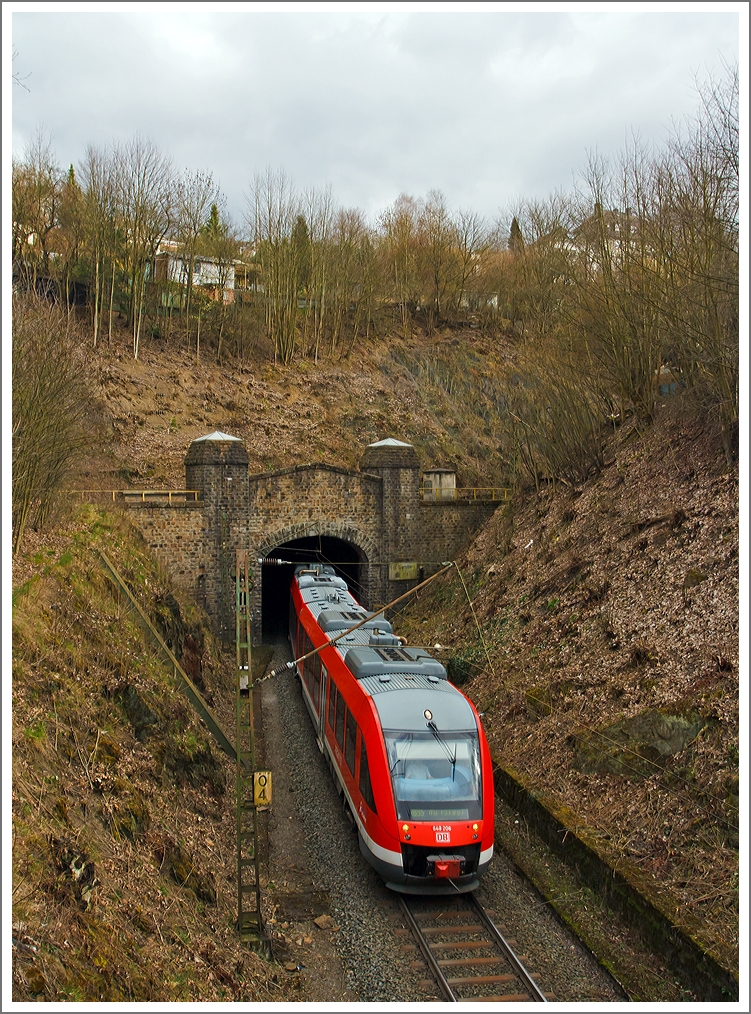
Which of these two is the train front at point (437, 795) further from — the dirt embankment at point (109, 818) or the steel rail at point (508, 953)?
the dirt embankment at point (109, 818)

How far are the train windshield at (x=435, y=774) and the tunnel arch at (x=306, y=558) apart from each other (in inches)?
492

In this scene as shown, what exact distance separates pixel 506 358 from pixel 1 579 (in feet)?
132

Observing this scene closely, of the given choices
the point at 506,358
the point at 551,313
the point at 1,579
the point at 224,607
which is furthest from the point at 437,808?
the point at 506,358

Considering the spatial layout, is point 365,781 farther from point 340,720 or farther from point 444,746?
point 340,720

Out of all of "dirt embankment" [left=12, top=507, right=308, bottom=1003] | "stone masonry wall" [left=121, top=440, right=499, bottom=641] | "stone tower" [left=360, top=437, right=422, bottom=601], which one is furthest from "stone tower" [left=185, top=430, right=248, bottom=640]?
"dirt embankment" [left=12, top=507, right=308, bottom=1003]

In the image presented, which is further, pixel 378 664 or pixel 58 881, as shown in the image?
pixel 378 664

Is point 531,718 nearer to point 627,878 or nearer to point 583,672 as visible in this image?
point 583,672

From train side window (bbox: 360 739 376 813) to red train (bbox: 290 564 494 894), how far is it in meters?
0.01

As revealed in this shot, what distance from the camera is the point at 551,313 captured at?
90.6 feet

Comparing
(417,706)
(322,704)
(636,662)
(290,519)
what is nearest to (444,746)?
(417,706)

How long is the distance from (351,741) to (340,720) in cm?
91

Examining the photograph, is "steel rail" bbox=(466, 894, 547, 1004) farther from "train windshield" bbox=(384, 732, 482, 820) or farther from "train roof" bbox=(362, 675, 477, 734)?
"train roof" bbox=(362, 675, 477, 734)

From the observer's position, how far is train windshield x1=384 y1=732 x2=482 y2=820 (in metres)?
8.46

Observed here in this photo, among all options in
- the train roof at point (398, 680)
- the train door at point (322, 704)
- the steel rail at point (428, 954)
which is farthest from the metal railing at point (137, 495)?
the steel rail at point (428, 954)
